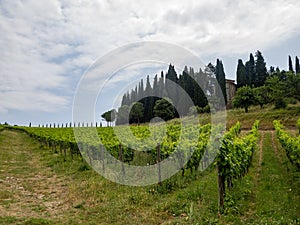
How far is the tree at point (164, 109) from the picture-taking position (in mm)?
37000

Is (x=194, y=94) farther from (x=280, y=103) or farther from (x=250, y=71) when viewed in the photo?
(x=250, y=71)

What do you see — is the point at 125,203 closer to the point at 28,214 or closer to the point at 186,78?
the point at 28,214

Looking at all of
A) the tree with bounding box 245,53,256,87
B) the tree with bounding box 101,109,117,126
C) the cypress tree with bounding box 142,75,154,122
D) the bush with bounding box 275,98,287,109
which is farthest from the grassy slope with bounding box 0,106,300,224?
the tree with bounding box 245,53,256,87

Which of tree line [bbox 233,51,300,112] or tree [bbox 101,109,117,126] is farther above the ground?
tree line [bbox 233,51,300,112]

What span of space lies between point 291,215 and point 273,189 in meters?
1.88

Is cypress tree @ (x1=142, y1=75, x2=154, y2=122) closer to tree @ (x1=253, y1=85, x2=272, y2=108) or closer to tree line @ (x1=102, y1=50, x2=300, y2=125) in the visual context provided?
tree line @ (x1=102, y1=50, x2=300, y2=125)

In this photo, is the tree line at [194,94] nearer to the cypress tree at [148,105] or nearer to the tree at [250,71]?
the cypress tree at [148,105]

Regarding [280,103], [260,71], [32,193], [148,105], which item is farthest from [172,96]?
[32,193]

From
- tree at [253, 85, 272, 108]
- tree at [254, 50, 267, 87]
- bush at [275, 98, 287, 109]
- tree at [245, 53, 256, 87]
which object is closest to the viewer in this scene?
bush at [275, 98, 287, 109]

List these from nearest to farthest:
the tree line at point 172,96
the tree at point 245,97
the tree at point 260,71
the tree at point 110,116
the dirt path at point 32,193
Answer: the dirt path at point 32,193
the tree at point 110,116
the tree line at point 172,96
the tree at point 245,97
the tree at point 260,71

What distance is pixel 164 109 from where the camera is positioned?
37.8 meters

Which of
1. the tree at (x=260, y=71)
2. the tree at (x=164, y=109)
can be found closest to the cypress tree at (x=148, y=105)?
the tree at (x=164, y=109)

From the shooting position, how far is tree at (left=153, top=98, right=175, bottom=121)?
121 feet

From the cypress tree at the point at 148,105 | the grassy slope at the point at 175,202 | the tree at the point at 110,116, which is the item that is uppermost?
the cypress tree at the point at 148,105
